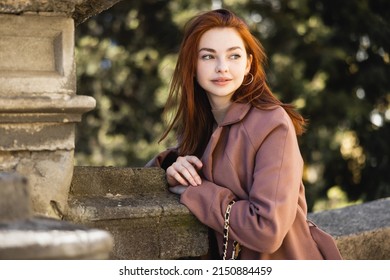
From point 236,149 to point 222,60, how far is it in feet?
1.09

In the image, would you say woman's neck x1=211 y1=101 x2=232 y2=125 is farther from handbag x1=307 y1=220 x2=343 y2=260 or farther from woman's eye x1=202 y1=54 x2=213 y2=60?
handbag x1=307 y1=220 x2=343 y2=260

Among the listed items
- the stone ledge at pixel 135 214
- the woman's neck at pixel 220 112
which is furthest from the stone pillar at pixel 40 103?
the woman's neck at pixel 220 112

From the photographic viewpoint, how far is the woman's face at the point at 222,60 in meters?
2.47

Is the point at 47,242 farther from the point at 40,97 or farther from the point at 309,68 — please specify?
the point at 309,68

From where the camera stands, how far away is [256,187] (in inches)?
88.8

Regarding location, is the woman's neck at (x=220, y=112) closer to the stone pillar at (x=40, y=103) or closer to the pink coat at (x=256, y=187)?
the pink coat at (x=256, y=187)

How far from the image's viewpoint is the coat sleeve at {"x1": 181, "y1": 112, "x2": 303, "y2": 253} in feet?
7.31

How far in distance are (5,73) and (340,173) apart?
18.0 feet

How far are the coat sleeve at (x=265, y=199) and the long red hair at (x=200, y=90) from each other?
0.64 ft

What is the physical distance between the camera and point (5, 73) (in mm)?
1998

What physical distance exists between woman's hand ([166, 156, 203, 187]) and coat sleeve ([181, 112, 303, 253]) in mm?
44

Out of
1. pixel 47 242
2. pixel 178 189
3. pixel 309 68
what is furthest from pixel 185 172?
pixel 309 68
